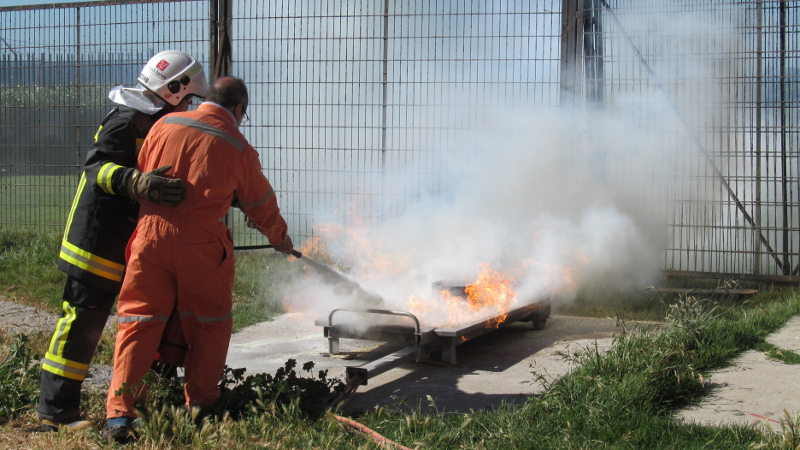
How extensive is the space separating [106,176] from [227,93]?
0.70 meters

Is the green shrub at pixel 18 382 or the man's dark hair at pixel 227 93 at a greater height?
the man's dark hair at pixel 227 93

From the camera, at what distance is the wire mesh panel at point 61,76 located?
28.4 feet

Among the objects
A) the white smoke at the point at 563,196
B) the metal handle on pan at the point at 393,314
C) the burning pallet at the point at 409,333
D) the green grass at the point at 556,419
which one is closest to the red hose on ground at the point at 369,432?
the green grass at the point at 556,419

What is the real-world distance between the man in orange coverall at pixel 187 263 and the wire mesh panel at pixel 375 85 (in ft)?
14.2

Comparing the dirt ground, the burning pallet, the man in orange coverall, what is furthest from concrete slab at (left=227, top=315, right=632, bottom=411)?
the man in orange coverall

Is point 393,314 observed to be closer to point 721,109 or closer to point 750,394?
point 750,394

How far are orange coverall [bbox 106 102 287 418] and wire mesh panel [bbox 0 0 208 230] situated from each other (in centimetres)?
521

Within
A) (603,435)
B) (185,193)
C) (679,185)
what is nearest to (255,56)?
(679,185)

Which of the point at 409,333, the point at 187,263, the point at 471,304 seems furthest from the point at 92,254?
the point at 471,304

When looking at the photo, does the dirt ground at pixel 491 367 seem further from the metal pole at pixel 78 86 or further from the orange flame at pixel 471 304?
Result: the metal pole at pixel 78 86

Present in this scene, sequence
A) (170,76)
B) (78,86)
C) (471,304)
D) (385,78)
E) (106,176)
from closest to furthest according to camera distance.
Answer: (106,176) → (170,76) → (471,304) → (385,78) → (78,86)

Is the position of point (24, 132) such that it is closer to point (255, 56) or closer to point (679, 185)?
point (255, 56)

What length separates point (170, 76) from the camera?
13.0 ft

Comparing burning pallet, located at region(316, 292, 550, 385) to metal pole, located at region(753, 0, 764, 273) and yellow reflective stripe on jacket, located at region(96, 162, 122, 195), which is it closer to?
yellow reflective stripe on jacket, located at region(96, 162, 122, 195)
